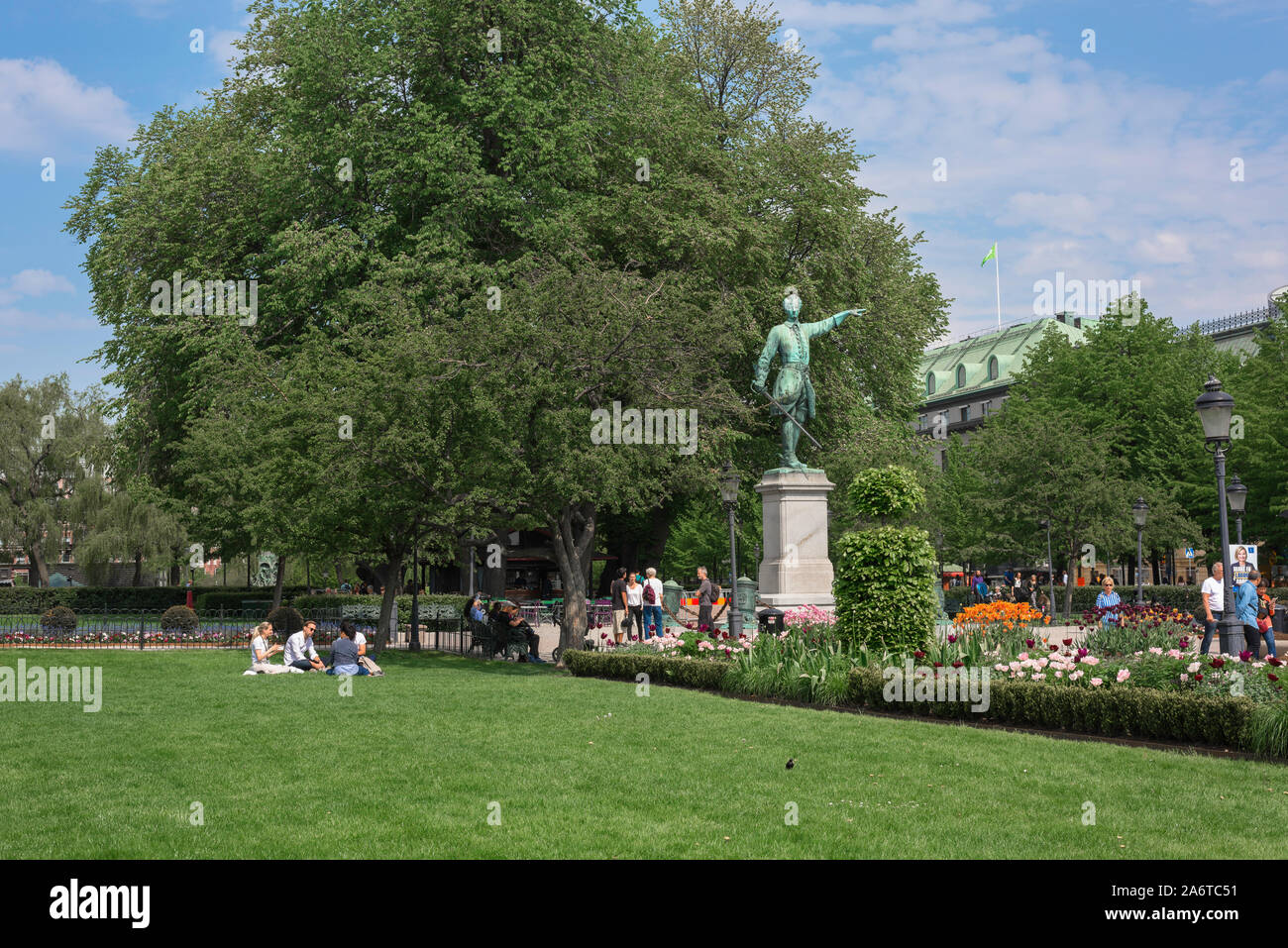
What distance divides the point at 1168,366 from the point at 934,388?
50.5m

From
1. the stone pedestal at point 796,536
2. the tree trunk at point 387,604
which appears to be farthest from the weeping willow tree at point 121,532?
the stone pedestal at point 796,536

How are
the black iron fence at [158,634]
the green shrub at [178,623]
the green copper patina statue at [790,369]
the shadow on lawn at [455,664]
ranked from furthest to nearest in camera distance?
the green shrub at [178,623]
the black iron fence at [158,634]
the green copper patina statue at [790,369]
the shadow on lawn at [455,664]

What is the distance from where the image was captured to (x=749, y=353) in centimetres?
3148

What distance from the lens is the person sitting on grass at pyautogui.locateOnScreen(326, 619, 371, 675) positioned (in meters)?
20.0

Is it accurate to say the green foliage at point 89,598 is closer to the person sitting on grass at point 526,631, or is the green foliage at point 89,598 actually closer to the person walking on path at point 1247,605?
the person sitting on grass at point 526,631

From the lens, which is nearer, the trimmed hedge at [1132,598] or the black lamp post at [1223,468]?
the black lamp post at [1223,468]

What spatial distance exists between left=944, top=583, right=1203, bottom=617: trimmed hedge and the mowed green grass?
88.0 ft

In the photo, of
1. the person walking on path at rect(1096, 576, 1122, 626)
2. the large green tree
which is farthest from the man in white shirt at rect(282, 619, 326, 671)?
the large green tree

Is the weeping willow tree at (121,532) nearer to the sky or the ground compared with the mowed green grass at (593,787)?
nearer to the sky
